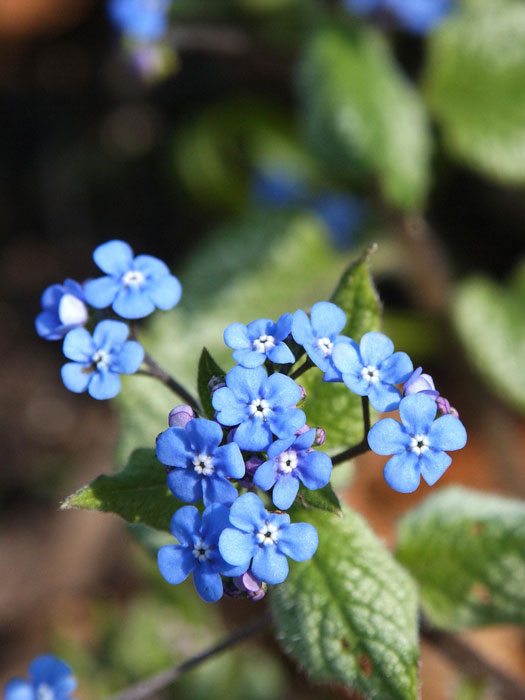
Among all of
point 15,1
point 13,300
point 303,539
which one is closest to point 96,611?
point 13,300

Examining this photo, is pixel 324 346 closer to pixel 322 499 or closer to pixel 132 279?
pixel 322 499

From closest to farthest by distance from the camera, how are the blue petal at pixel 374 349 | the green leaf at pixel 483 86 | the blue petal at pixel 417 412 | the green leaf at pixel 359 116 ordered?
the blue petal at pixel 417 412, the blue petal at pixel 374 349, the green leaf at pixel 359 116, the green leaf at pixel 483 86

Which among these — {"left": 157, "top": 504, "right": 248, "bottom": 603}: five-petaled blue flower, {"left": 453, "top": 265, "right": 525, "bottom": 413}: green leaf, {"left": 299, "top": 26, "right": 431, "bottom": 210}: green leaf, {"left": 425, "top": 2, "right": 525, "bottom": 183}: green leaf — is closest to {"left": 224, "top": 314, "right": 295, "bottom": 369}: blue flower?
{"left": 157, "top": 504, "right": 248, "bottom": 603}: five-petaled blue flower

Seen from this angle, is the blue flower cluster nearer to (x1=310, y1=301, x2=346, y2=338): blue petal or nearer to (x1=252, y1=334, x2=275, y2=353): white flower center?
(x1=252, y1=334, x2=275, y2=353): white flower center

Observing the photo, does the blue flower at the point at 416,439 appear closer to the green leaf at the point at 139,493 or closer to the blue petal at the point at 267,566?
the blue petal at the point at 267,566

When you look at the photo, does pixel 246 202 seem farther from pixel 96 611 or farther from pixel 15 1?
pixel 96 611

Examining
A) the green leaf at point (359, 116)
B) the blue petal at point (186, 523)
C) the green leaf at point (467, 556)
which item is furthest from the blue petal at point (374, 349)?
the green leaf at point (359, 116)
